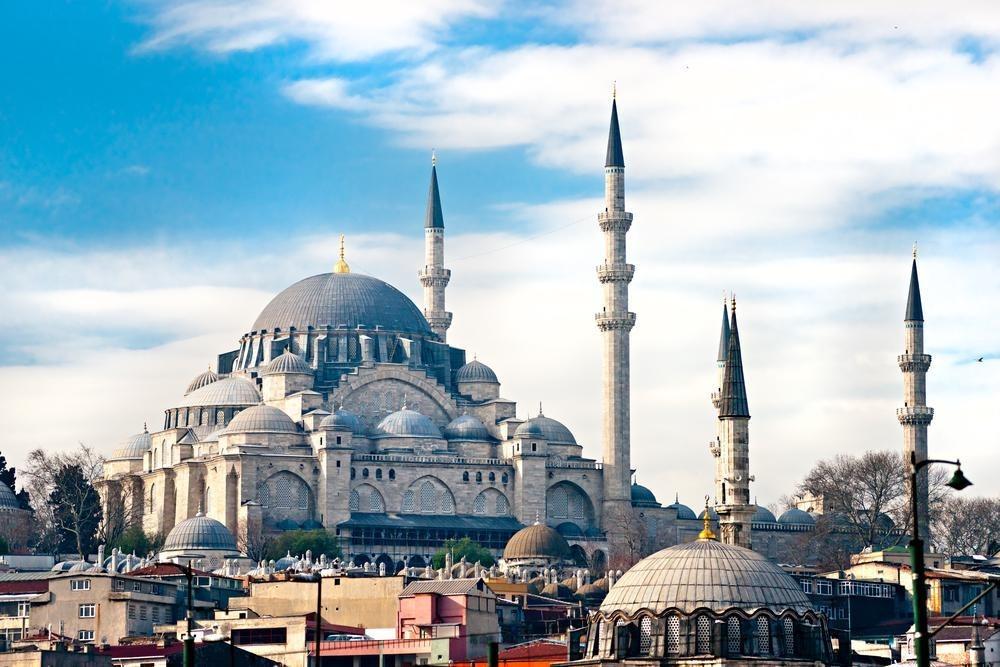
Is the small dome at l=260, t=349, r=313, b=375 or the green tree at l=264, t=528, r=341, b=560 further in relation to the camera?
the small dome at l=260, t=349, r=313, b=375

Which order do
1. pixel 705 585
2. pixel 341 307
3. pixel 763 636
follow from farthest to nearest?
pixel 341 307, pixel 705 585, pixel 763 636

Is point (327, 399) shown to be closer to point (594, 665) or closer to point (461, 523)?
point (461, 523)

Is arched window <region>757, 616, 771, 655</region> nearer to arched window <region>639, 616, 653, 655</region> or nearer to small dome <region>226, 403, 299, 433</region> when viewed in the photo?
arched window <region>639, 616, 653, 655</region>

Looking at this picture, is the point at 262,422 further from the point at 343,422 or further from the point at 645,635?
the point at 645,635

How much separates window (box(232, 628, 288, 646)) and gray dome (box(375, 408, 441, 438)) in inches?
1552

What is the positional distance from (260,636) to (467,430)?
139 feet

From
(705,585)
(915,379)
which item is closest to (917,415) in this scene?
(915,379)

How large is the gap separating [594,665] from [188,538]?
142 feet

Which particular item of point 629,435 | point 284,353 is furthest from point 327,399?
point 629,435

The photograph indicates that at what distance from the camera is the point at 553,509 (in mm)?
99625

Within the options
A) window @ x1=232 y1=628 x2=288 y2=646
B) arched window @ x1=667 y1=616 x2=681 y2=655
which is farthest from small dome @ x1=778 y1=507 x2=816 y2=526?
arched window @ x1=667 y1=616 x2=681 y2=655

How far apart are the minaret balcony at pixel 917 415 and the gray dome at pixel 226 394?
2764 centimetres

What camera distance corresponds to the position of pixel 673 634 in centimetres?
4453

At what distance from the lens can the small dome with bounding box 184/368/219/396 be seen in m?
109
